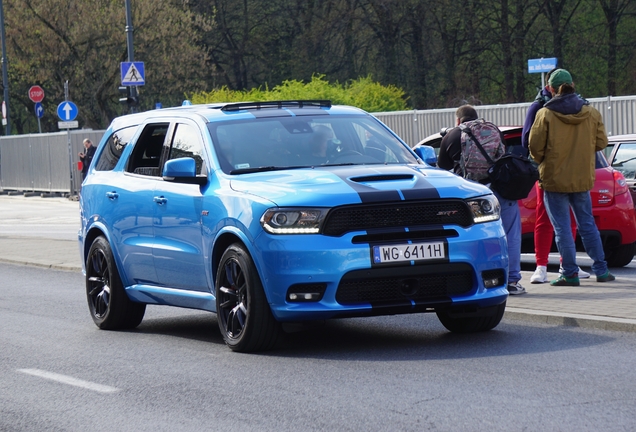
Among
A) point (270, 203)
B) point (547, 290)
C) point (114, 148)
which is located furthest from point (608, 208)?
point (270, 203)

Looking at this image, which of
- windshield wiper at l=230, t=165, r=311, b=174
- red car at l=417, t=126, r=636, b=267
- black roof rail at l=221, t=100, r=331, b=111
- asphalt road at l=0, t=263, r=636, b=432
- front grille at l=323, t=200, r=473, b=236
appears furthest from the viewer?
red car at l=417, t=126, r=636, b=267

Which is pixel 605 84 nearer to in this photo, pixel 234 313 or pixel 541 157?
pixel 541 157

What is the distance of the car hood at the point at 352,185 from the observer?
7969 mm

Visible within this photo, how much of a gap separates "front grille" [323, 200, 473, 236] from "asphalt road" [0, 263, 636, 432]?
845mm

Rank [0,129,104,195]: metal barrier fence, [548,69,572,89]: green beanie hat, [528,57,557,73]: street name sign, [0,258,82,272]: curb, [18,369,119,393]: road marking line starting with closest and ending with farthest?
[18,369,119,393]: road marking line → [548,69,572,89]: green beanie hat → [0,258,82,272]: curb → [528,57,557,73]: street name sign → [0,129,104,195]: metal barrier fence

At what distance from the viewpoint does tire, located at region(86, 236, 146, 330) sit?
34.1 ft

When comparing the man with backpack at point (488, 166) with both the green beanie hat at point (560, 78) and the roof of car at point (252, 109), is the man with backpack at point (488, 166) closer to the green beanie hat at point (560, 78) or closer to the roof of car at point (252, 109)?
the green beanie hat at point (560, 78)

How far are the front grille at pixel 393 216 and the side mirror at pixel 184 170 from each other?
1415 millimetres

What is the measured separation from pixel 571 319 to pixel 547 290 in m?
1.91

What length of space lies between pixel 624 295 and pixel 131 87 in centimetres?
2270

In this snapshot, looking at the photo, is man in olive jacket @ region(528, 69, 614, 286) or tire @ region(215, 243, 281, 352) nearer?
tire @ region(215, 243, 281, 352)

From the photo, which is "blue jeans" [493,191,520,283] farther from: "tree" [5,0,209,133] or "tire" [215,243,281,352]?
"tree" [5,0,209,133]

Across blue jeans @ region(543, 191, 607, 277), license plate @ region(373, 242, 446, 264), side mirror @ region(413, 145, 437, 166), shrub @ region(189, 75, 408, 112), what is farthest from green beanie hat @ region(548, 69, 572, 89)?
shrub @ region(189, 75, 408, 112)

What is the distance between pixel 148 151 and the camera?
1034cm
